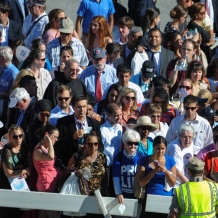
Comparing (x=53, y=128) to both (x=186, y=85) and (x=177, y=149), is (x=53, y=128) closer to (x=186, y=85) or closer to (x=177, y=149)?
(x=177, y=149)

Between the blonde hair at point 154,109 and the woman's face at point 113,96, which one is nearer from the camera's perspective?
the blonde hair at point 154,109

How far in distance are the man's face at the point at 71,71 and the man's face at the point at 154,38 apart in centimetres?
181

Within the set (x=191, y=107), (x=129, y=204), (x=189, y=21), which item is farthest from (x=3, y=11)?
(x=129, y=204)

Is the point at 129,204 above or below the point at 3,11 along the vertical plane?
below

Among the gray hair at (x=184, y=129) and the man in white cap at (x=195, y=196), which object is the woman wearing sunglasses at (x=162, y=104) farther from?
the man in white cap at (x=195, y=196)

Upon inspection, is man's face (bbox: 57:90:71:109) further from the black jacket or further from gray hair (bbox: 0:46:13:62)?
gray hair (bbox: 0:46:13:62)

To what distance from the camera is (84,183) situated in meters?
11.9

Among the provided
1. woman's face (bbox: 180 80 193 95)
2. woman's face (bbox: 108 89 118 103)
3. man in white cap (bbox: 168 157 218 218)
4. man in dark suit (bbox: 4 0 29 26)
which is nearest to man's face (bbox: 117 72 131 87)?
woman's face (bbox: 108 89 118 103)

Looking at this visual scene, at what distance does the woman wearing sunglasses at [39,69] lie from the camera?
550 inches

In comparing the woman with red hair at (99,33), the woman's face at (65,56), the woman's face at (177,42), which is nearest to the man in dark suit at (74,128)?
the woman's face at (65,56)

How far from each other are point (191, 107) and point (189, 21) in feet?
14.4

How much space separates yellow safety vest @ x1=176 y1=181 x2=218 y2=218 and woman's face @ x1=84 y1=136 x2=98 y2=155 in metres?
1.81

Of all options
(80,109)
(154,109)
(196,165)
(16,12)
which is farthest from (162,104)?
(16,12)

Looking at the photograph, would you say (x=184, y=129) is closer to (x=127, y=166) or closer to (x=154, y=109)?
(x=154, y=109)
